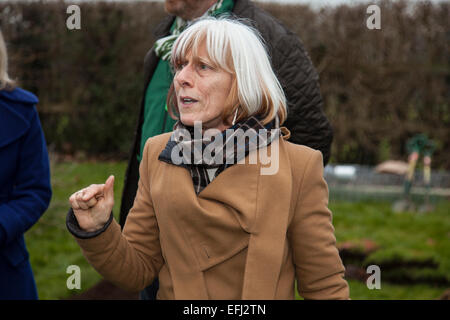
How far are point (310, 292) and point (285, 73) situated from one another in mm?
939

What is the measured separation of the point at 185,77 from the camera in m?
1.54

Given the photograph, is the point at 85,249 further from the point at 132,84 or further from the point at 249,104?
the point at 132,84

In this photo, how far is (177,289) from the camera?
1.52 m

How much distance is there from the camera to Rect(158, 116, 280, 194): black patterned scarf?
1527 mm

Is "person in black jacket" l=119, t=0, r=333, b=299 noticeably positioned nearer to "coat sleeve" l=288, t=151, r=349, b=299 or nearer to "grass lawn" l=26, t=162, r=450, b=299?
"coat sleeve" l=288, t=151, r=349, b=299

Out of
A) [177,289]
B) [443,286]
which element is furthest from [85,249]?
[443,286]

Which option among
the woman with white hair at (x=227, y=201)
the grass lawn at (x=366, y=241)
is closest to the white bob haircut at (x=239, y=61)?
the woman with white hair at (x=227, y=201)

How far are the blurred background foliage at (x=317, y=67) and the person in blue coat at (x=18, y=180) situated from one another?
17.7 ft

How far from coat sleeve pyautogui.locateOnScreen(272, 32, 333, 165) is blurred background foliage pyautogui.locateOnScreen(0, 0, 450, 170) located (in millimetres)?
5844

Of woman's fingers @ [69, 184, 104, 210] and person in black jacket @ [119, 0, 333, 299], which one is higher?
person in black jacket @ [119, 0, 333, 299]
